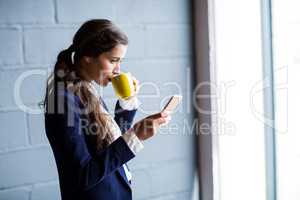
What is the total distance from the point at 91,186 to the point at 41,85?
0.49 m

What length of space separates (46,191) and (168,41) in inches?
28.5

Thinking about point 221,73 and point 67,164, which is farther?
point 221,73

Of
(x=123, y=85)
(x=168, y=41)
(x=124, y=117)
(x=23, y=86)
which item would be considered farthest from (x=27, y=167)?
(x=168, y=41)

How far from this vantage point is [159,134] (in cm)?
154

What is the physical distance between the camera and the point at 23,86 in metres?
1.29

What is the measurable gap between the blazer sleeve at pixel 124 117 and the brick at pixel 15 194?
1.34ft

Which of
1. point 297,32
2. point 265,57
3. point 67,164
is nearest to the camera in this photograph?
point 67,164

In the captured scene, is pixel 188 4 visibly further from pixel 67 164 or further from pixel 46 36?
pixel 67 164

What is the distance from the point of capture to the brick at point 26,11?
4.05ft

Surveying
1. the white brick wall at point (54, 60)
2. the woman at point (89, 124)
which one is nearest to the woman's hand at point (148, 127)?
the woman at point (89, 124)

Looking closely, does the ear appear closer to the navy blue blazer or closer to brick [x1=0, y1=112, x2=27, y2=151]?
the navy blue blazer

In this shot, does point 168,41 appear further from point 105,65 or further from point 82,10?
point 105,65

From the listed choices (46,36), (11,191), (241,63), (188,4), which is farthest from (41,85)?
(241,63)

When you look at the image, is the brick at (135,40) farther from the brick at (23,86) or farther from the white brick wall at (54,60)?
the brick at (23,86)
